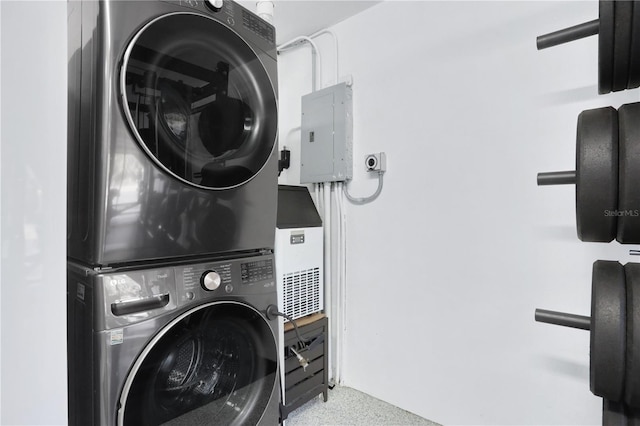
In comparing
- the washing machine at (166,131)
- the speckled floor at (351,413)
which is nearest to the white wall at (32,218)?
the washing machine at (166,131)

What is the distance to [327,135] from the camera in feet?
6.81

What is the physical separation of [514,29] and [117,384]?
2025 mm

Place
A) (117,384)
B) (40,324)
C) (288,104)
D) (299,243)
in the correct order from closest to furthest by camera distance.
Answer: (40,324) < (117,384) < (299,243) < (288,104)

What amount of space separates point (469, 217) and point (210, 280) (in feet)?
4.12

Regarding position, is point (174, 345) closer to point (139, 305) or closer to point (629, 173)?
point (139, 305)

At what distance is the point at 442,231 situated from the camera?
168 centimetres

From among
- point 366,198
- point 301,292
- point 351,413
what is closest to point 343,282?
point 301,292

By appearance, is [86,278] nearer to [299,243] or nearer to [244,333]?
[244,333]

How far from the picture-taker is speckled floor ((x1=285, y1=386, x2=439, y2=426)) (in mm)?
1691

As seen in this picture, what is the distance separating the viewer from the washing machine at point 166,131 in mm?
823

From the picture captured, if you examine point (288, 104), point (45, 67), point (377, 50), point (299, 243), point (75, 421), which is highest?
point (377, 50)

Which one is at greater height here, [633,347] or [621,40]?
[621,40]

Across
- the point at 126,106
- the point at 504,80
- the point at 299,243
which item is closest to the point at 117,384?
the point at 126,106

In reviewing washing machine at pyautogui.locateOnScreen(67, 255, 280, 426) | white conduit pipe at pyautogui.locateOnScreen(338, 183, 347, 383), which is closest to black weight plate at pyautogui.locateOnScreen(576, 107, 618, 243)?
washing machine at pyautogui.locateOnScreen(67, 255, 280, 426)
